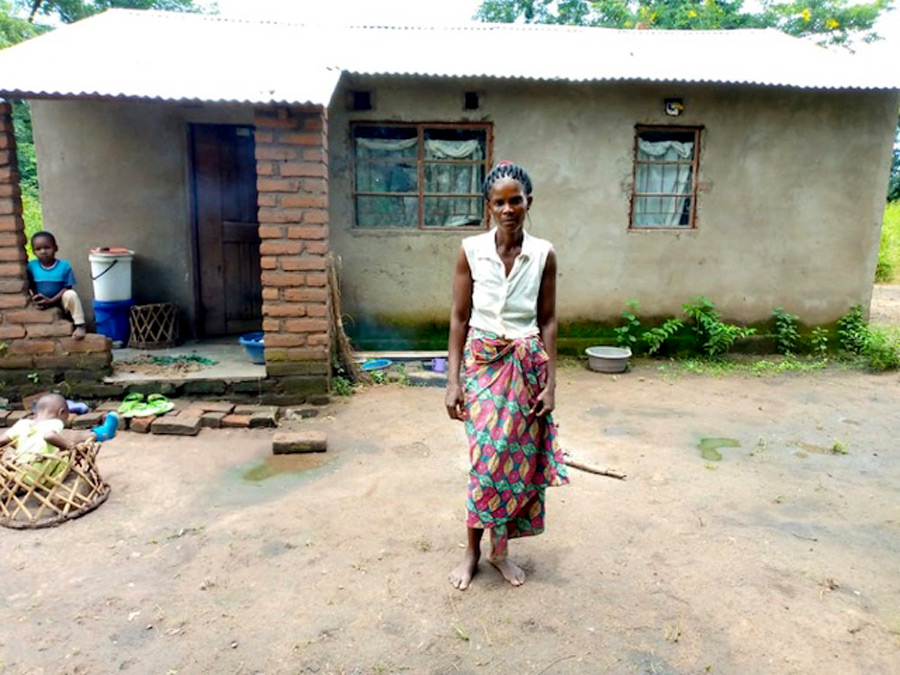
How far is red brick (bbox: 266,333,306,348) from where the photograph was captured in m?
5.14

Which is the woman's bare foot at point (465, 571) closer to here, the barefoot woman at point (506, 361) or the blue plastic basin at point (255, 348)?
the barefoot woman at point (506, 361)

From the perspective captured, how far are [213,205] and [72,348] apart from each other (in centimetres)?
239

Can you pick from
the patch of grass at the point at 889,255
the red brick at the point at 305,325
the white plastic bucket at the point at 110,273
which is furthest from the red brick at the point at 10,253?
the patch of grass at the point at 889,255

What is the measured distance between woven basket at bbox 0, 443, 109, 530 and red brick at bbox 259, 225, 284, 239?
6.92 feet

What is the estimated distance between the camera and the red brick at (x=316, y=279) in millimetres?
5098

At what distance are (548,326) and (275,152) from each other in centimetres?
317

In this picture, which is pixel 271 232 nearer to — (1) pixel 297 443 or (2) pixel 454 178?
(1) pixel 297 443

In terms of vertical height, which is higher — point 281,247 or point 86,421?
point 281,247

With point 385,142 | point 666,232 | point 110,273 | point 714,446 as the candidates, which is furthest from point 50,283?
point 666,232

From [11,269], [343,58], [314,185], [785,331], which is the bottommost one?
[785,331]

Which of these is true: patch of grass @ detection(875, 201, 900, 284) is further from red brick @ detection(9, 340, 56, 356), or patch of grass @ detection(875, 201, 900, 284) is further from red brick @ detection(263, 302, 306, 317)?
red brick @ detection(9, 340, 56, 356)

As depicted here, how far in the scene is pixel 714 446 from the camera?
4.55 m

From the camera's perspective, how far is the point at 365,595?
8.88ft

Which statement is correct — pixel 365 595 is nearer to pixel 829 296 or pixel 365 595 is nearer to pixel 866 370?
pixel 866 370
